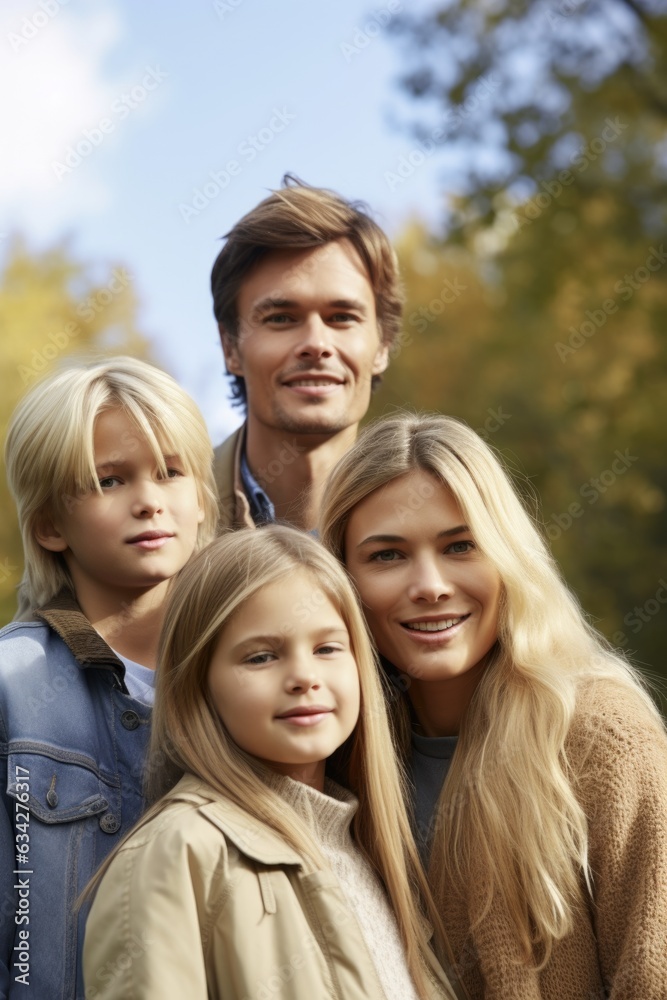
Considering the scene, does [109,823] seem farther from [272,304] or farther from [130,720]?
[272,304]

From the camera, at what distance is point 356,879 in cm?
273

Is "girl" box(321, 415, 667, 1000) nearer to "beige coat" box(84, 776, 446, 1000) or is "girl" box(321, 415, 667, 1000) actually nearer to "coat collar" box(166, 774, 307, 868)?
"beige coat" box(84, 776, 446, 1000)

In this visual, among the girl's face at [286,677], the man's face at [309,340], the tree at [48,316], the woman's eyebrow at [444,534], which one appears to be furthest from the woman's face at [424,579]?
the tree at [48,316]

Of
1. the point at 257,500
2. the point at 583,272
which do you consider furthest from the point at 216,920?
the point at 583,272

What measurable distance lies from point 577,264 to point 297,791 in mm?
12655

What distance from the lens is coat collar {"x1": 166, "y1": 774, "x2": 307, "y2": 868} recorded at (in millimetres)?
2416

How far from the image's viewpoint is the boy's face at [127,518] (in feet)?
9.84

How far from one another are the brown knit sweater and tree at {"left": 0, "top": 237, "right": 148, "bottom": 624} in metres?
13.2

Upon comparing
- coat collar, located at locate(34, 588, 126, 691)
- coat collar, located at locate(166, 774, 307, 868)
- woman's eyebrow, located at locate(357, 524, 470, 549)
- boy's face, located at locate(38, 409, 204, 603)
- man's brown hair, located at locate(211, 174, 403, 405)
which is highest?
man's brown hair, located at locate(211, 174, 403, 405)

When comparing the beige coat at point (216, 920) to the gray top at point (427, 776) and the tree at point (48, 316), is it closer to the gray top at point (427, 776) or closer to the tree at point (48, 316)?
the gray top at point (427, 776)

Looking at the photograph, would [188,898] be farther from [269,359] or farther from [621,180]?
[621,180]

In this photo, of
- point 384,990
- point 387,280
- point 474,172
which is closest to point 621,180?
point 474,172

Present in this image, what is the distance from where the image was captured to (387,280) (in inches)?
189

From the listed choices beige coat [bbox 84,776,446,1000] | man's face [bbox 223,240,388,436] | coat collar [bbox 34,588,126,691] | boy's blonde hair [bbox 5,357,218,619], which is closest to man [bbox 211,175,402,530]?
man's face [bbox 223,240,388,436]
